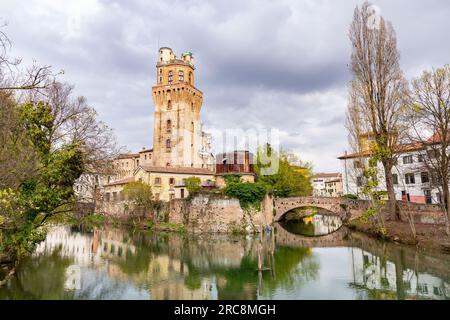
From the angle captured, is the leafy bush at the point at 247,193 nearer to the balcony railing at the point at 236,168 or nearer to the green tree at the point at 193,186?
the balcony railing at the point at 236,168

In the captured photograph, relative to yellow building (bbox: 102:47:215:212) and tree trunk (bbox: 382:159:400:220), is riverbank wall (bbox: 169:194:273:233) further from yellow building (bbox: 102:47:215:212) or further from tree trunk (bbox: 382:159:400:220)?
yellow building (bbox: 102:47:215:212)

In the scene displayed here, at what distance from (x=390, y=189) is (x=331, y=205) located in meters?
12.6

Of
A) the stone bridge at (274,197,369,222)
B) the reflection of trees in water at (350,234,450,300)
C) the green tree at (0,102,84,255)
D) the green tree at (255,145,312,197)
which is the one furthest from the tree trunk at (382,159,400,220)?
the green tree at (0,102,84,255)

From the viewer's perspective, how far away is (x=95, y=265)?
20.3 m

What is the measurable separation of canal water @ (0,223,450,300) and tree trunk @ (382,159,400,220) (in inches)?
123

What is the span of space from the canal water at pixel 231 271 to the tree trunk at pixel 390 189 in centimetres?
314

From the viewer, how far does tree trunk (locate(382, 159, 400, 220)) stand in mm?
25719

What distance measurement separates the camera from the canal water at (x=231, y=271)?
564 inches

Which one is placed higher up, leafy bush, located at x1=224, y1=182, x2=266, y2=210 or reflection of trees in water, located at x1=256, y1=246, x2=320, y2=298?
leafy bush, located at x1=224, y1=182, x2=266, y2=210

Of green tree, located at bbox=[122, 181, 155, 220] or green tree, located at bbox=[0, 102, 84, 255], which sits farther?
green tree, located at bbox=[122, 181, 155, 220]

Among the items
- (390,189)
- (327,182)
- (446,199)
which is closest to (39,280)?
(446,199)

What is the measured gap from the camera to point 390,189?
26.4m

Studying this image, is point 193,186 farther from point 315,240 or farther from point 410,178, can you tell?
point 410,178
